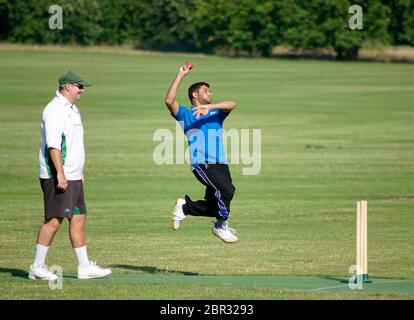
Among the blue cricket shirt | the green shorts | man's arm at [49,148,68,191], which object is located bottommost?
the green shorts

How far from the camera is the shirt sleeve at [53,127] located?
12141 mm

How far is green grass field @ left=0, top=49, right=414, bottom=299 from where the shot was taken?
12727 mm

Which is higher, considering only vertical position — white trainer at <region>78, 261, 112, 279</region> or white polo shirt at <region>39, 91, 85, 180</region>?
white polo shirt at <region>39, 91, 85, 180</region>

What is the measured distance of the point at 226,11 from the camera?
96188 mm

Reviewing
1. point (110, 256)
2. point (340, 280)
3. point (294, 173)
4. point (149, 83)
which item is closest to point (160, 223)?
point (110, 256)

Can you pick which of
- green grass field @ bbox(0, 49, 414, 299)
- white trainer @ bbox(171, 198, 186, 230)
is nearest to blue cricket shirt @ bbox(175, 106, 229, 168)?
white trainer @ bbox(171, 198, 186, 230)

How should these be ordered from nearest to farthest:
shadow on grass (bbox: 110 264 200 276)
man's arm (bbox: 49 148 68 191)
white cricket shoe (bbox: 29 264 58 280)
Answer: man's arm (bbox: 49 148 68 191) → white cricket shoe (bbox: 29 264 58 280) → shadow on grass (bbox: 110 264 200 276)

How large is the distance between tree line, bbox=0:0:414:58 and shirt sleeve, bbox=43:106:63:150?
73049 millimetres

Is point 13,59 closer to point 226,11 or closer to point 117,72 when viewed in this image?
point 117,72

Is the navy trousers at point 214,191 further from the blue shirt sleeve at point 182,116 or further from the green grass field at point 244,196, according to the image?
the green grass field at point 244,196

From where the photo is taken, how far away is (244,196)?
79.7 ft

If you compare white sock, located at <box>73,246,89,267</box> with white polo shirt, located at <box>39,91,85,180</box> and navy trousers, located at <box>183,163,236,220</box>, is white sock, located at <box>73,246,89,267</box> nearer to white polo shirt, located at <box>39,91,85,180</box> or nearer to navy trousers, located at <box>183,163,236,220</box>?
white polo shirt, located at <box>39,91,85,180</box>
